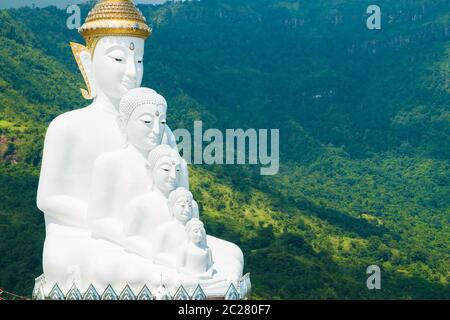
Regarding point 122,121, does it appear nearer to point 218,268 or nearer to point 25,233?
point 218,268

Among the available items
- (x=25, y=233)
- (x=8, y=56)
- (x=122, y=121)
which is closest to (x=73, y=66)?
(x=8, y=56)

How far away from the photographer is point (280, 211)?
29.0 metres

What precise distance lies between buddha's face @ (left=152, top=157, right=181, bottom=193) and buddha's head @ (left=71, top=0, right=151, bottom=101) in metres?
1.11

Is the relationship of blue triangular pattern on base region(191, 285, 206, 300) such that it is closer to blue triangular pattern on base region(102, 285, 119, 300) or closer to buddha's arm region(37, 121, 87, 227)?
blue triangular pattern on base region(102, 285, 119, 300)

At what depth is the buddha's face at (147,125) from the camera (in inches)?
392

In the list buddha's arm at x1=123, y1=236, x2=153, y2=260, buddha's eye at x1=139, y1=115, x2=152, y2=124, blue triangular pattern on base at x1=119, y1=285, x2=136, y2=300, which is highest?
buddha's eye at x1=139, y1=115, x2=152, y2=124

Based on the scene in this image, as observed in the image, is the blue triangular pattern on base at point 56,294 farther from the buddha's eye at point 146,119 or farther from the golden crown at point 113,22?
the golden crown at point 113,22

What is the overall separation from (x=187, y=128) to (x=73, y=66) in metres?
7.88

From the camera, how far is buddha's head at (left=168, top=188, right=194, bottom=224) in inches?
380

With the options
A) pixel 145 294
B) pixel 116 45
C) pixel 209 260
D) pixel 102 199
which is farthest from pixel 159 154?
pixel 145 294

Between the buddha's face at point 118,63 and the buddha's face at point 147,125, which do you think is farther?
the buddha's face at point 118,63

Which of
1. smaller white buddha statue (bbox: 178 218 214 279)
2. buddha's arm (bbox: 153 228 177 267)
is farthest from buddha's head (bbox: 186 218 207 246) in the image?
buddha's arm (bbox: 153 228 177 267)

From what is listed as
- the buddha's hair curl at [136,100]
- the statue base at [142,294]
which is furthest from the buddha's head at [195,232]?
the buddha's hair curl at [136,100]

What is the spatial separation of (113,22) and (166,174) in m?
1.92
